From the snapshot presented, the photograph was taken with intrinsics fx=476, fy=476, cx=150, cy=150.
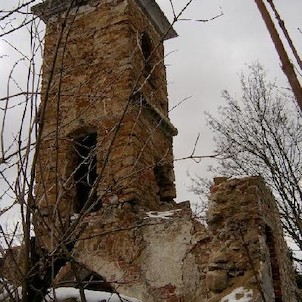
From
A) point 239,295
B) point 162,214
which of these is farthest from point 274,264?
point 162,214

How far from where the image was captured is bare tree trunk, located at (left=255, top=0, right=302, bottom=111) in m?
0.89

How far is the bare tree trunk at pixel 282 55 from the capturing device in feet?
2.93

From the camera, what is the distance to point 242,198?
5.23 meters

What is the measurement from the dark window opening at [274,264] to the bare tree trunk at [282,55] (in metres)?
4.78

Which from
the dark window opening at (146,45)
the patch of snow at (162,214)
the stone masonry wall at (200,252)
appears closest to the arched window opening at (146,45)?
the dark window opening at (146,45)

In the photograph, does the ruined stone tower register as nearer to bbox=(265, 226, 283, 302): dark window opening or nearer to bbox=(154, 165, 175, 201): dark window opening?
bbox=(154, 165, 175, 201): dark window opening

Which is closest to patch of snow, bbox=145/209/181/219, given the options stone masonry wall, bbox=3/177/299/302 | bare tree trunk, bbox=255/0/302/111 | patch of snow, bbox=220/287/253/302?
stone masonry wall, bbox=3/177/299/302

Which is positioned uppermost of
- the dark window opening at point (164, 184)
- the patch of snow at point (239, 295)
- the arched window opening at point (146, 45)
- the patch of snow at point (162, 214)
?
the arched window opening at point (146, 45)

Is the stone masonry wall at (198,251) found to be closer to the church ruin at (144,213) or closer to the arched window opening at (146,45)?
the church ruin at (144,213)

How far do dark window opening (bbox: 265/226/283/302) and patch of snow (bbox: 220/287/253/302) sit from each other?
3.33ft

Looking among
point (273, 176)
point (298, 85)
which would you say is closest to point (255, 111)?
point (273, 176)

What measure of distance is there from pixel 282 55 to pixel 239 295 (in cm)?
385

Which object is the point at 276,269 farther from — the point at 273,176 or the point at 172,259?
the point at 273,176

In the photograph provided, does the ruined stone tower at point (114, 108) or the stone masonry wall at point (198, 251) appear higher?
the ruined stone tower at point (114, 108)
